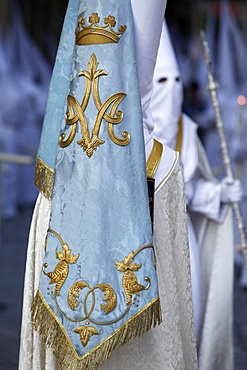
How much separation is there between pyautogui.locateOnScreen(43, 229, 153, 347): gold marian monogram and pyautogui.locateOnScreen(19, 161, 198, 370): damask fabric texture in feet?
0.81

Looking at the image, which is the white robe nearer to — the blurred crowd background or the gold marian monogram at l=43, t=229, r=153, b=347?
the gold marian monogram at l=43, t=229, r=153, b=347

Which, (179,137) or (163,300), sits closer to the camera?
(163,300)

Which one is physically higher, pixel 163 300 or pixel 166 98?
pixel 166 98

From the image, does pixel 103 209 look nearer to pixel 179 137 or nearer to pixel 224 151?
pixel 179 137

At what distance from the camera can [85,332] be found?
277 cm

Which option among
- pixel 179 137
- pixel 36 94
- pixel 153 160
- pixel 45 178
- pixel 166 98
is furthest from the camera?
pixel 36 94

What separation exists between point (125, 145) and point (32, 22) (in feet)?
57.5

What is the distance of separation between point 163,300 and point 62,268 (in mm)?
425

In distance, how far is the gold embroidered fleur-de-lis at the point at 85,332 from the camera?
9.07 feet

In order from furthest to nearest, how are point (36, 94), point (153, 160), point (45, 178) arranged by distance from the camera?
point (36, 94) → point (153, 160) → point (45, 178)

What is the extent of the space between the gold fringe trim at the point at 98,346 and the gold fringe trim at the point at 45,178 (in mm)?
356

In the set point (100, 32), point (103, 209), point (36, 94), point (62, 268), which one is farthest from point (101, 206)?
point (36, 94)

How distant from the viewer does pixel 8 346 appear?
5.36 meters

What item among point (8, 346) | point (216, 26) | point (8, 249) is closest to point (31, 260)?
point (8, 346)
